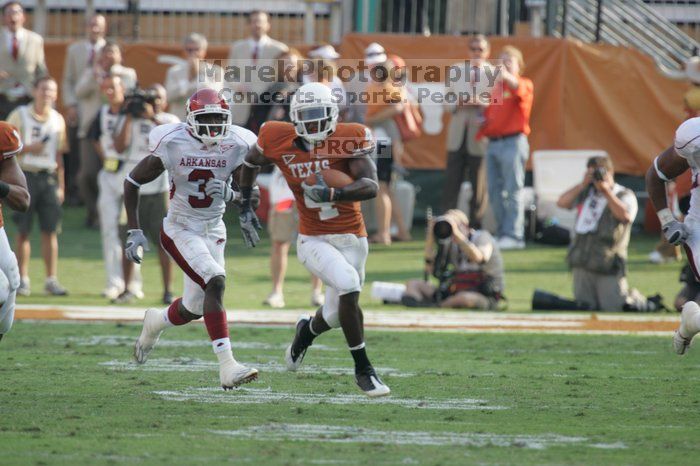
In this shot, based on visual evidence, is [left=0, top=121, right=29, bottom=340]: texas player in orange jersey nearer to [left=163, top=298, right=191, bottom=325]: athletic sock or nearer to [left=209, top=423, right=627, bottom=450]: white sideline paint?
[left=163, top=298, right=191, bottom=325]: athletic sock

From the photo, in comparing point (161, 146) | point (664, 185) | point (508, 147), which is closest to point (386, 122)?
point (508, 147)

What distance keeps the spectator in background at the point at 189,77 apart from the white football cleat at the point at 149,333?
18.5 feet

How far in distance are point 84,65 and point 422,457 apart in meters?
9.77

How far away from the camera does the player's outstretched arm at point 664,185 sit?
6.46 meters

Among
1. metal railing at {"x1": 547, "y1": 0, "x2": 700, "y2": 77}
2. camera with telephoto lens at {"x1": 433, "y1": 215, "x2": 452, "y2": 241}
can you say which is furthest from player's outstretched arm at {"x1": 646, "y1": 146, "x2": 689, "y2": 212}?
metal railing at {"x1": 547, "y1": 0, "x2": 700, "y2": 77}

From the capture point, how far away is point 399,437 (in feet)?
17.3

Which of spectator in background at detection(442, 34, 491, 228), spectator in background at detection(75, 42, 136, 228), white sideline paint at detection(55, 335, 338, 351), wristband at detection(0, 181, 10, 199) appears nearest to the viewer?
wristband at detection(0, 181, 10, 199)

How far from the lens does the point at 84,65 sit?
13.8 metres

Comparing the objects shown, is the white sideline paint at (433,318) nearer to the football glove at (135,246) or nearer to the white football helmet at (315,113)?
the football glove at (135,246)

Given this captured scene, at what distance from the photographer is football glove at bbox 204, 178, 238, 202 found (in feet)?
21.9

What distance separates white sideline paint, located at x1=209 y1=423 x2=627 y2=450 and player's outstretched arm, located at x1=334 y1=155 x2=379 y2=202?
1.36 meters

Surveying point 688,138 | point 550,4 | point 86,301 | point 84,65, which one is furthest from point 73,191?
point 688,138

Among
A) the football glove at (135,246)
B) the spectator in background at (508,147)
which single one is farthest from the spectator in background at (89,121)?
the football glove at (135,246)

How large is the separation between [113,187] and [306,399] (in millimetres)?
4846
